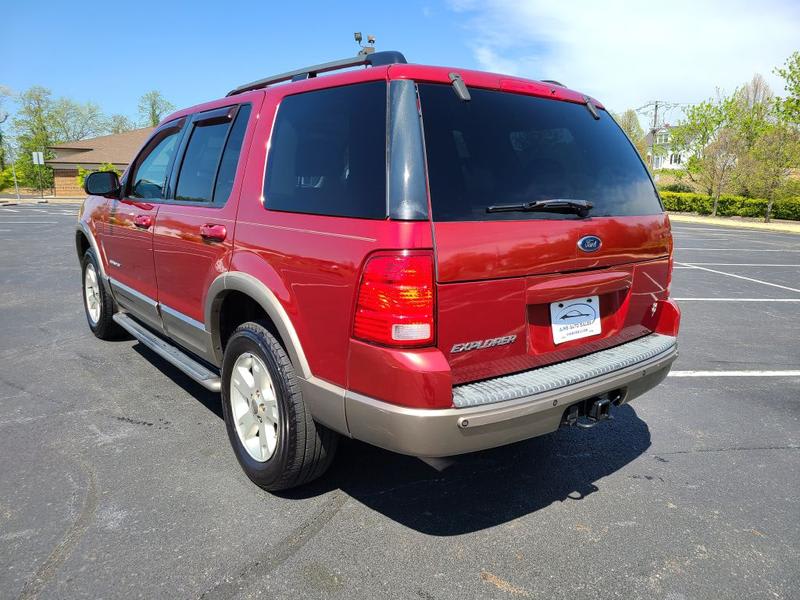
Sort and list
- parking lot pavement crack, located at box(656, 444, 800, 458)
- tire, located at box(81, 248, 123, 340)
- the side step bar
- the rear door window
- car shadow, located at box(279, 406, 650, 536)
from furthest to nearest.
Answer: tire, located at box(81, 248, 123, 340), parking lot pavement crack, located at box(656, 444, 800, 458), the side step bar, the rear door window, car shadow, located at box(279, 406, 650, 536)

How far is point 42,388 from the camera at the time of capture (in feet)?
14.0

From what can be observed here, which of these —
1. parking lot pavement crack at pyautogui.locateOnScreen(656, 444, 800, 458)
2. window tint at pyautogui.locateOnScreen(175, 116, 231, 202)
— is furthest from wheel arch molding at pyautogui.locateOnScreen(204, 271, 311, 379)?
parking lot pavement crack at pyautogui.locateOnScreen(656, 444, 800, 458)

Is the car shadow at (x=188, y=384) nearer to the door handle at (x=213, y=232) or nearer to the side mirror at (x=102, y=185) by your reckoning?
the door handle at (x=213, y=232)

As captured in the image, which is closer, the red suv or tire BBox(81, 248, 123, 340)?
the red suv

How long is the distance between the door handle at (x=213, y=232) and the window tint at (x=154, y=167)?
3.35 feet

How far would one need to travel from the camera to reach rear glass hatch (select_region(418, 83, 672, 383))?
7.49 feet

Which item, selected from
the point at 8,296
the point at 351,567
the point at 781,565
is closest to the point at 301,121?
the point at 351,567

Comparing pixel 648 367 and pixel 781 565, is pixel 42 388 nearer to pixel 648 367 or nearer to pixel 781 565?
pixel 648 367

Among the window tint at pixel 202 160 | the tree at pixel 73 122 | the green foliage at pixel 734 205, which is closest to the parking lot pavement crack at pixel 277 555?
the window tint at pixel 202 160

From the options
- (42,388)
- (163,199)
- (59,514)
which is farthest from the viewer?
(42,388)

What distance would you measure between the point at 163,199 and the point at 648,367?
319cm

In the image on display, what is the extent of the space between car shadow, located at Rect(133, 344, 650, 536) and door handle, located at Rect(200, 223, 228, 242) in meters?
1.37

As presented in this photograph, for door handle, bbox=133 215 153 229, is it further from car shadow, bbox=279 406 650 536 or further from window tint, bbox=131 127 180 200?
car shadow, bbox=279 406 650 536

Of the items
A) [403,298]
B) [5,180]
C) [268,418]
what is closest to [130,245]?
[268,418]
